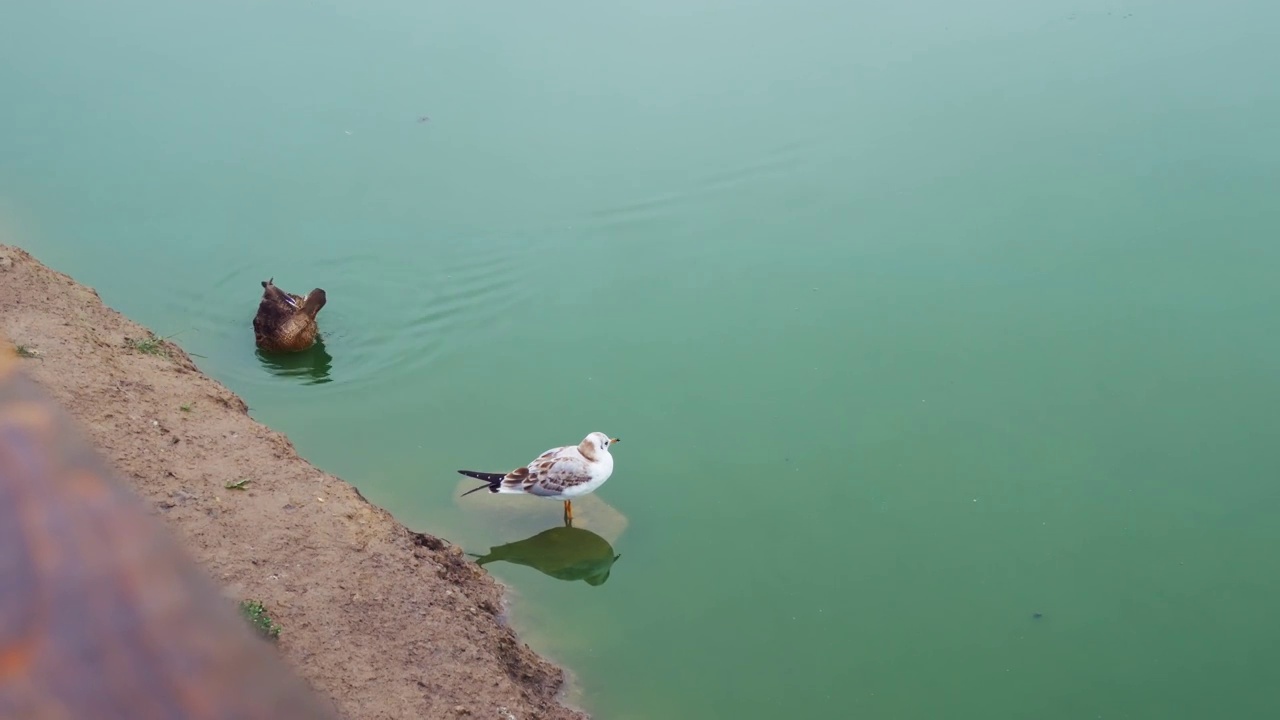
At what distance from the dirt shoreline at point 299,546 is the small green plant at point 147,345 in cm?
4

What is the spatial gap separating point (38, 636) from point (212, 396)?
3.92m

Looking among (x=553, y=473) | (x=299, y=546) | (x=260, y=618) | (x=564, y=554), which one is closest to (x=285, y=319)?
(x=553, y=473)

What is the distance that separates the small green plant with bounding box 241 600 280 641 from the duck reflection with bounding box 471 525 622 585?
154 centimetres

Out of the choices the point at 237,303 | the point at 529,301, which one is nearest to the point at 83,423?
the point at 237,303

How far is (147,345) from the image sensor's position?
5.49m

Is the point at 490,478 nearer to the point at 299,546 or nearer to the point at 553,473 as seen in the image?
the point at 553,473

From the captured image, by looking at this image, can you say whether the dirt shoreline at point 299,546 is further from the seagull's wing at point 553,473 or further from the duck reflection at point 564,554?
the seagull's wing at point 553,473

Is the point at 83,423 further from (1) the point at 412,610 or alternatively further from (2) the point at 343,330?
(2) the point at 343,330

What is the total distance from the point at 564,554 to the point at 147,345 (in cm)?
239

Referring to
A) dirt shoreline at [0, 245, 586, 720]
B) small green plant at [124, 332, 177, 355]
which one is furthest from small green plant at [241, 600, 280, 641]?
small green plant at [124, 332, 177, 355]

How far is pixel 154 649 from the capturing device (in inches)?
62.2

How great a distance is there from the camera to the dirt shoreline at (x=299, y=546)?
12.1 ft

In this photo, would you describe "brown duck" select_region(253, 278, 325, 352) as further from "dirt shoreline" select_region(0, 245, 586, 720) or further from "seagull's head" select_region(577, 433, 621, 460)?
"seagull's head" select_region(577, 433, 621, 460)

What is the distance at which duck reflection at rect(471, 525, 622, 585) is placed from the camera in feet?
16.6
